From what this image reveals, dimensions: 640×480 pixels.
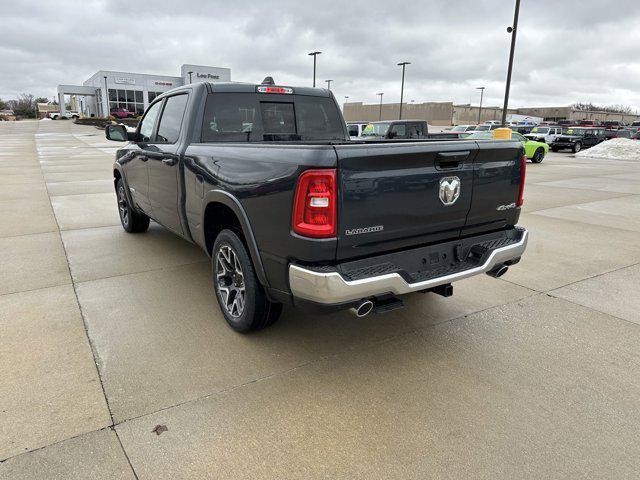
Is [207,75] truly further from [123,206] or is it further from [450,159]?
[450,159]

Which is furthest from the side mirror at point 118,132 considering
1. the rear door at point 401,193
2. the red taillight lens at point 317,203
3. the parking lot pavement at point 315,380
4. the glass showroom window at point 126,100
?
the glass showroom window at point 126,100

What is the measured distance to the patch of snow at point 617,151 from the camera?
25.2 metres

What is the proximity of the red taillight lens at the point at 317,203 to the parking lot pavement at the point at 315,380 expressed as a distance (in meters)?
1.04

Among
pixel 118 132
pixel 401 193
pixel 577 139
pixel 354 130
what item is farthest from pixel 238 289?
pixel 577 139

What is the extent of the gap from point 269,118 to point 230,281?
1716 millimetres

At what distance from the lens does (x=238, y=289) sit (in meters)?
3.67

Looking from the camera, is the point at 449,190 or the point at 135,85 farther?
the point at 135,85

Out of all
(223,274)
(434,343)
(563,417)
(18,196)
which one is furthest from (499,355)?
(18,196)

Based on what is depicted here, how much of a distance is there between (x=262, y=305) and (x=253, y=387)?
609mm

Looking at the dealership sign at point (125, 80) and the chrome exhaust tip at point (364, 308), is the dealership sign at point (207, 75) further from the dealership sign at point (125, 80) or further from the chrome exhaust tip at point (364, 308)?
the chrome exhaust tip at point (364, 308)

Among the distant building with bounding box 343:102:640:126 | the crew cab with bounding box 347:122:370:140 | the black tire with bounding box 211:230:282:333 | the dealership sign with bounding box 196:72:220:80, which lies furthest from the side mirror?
the distant building with bounding box 343:102:640:126

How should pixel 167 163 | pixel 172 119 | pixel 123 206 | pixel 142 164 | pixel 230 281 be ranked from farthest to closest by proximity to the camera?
pixel 123 206, pixel 142 164, pixel 172 119, pixel 167 163, pixel 230 281

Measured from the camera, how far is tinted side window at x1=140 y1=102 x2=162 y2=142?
5320mm

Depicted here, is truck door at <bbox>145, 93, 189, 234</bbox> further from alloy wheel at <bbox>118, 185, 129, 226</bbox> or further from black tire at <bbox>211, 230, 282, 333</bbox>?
alloy wheel at <bbox>118, 185, 129, 226</bbox>
